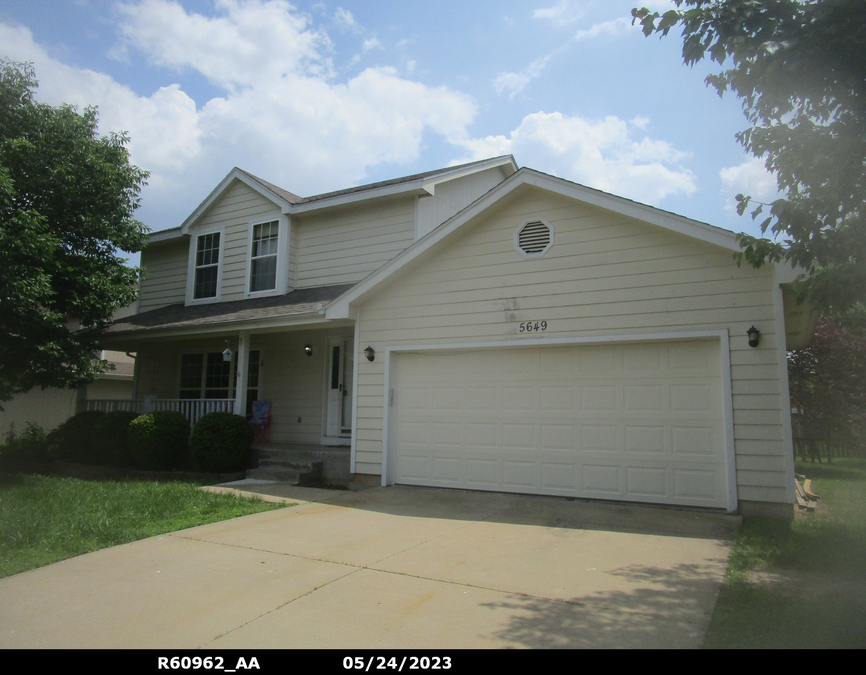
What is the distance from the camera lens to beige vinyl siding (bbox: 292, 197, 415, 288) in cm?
1252

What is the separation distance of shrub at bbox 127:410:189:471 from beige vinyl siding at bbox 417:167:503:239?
619cm

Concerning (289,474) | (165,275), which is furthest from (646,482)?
(165,275)

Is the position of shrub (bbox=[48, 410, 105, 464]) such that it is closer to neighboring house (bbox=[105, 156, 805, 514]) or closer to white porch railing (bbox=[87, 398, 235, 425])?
white porch railing (bbox=[87, 398, 235, 425])

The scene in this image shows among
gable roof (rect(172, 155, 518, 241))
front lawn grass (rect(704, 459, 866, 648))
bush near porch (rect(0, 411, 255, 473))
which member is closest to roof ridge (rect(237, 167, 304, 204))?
gable roof (rect(172, 155, 518, 241))

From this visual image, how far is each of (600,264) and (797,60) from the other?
3.89 metres

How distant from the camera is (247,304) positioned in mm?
13266

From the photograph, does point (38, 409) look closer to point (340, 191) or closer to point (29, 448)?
point (29, 448)

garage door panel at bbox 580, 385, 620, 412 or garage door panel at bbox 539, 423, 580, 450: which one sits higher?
garage door panel at bbox 580, 385, 620, 412

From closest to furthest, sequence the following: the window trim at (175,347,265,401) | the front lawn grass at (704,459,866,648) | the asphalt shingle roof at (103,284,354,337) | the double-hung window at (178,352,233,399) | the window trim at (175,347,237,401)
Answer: the front lawn grass at (704,459,866,648) < the asphalt shingle roof at (103,284,354,337) < the window trim at (175,347,265,401) < the window trim at (175,347,237,401) < the double-hung window at (178,352,233,399)

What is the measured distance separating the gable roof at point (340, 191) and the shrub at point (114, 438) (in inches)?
205

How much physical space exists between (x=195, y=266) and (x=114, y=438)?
4839 mm

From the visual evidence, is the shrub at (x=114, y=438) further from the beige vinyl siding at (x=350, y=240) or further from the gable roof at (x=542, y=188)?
the gable roof at (x=542, y=188)

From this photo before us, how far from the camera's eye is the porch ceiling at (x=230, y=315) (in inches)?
445
